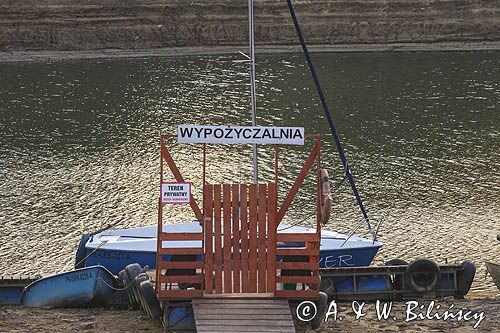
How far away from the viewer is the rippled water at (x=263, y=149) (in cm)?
2933

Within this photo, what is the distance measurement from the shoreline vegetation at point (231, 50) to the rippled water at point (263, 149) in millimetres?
1794

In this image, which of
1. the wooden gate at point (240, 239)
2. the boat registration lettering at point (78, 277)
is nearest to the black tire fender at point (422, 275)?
the wooden gate at point (240, 239)

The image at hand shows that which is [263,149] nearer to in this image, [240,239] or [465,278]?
[465,278]

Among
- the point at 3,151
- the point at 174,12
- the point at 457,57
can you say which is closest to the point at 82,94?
the point at 3,151

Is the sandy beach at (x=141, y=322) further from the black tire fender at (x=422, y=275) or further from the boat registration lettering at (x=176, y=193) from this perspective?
the boat registration lettering at (x=176, y=193)

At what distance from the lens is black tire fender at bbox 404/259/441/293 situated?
2023 centimetres

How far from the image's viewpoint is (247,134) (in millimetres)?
16391

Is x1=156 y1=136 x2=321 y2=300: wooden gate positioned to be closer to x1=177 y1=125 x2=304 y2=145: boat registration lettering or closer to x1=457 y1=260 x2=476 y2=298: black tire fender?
x1=177 y1=125 x2=304 y2=145: boat registration lettering

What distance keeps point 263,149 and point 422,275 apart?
1955cm

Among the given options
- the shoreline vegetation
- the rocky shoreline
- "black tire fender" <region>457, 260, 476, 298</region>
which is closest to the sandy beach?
"black tire fender" <region>457, 260, 476, 298</region>

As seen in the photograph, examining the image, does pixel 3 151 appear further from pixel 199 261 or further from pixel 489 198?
pixel 199 261

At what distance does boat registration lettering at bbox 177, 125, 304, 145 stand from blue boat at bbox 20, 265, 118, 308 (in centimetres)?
434

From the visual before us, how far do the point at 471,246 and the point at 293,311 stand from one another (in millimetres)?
12616

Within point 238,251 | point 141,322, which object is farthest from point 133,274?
point 238,251
